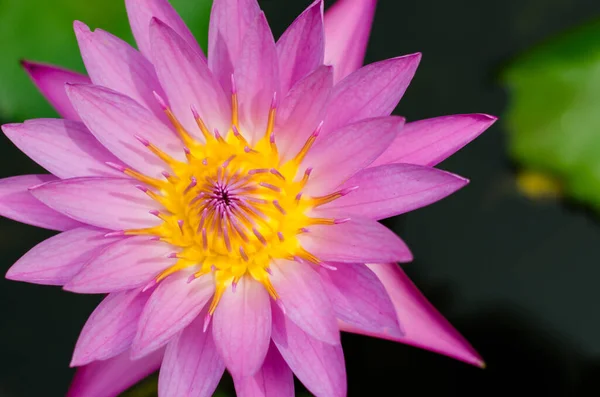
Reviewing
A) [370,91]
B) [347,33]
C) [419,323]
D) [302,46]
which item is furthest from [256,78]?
[419,323]

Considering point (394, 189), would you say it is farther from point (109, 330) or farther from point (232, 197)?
point (109, 330)

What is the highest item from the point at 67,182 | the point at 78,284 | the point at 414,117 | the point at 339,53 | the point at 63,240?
the point at 414,117

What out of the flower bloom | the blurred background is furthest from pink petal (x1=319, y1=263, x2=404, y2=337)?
the blurred background

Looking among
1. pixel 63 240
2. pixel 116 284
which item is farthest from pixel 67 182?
pixel 116 284

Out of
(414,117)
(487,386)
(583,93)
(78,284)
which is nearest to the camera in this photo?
(78,284)

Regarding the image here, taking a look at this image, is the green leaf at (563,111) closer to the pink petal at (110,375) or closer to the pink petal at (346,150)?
the pink petal at (346,150)

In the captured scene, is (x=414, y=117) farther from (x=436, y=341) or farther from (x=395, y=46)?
(x=436, y=341)

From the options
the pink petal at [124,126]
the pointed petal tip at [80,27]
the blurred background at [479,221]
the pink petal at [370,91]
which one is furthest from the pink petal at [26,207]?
the blurred background at [479,221]
